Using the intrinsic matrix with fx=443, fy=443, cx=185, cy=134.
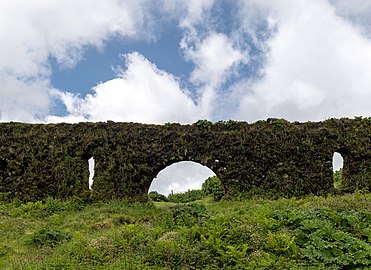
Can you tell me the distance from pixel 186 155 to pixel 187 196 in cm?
613

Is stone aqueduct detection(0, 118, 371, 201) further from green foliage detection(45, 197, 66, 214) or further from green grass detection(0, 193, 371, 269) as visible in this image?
green grass detection(0, 193, 371, 269)

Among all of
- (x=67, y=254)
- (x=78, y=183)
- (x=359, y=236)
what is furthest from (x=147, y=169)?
(x=359, y=236)

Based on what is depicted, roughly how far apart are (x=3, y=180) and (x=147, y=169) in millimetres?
6439

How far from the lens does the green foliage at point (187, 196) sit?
2284cm

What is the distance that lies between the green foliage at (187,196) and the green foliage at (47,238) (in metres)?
10.7

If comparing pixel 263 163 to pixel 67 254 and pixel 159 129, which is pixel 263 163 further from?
pixel 67 254

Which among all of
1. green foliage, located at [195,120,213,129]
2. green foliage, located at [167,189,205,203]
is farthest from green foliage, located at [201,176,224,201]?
green foliage, located at [195,120,213,129]

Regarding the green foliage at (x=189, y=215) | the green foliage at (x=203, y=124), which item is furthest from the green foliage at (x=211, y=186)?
the green foliage at (x=189, y=215)

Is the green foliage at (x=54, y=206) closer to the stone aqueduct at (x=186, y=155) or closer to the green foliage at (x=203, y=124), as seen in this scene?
the stone aqueduct at (x=186, y=155)

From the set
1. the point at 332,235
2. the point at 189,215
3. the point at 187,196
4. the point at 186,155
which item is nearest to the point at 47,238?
the point at 189,215

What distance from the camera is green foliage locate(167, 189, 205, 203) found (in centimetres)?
2284

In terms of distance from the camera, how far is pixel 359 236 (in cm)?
967

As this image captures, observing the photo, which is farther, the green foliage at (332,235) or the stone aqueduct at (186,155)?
the stone aqueduct at (186,155)

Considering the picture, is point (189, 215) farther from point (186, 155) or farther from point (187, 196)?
point (187, 196)
